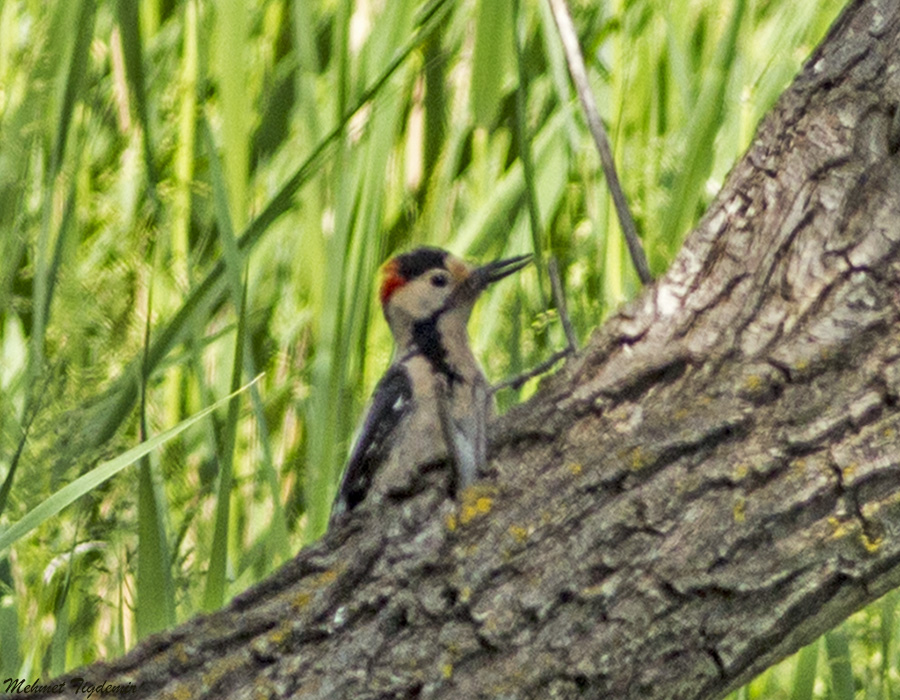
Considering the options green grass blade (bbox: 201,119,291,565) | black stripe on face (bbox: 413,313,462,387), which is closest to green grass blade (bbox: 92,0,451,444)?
green grass blade (bbox: 201,119,291,565)

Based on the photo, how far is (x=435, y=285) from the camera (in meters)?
2.37

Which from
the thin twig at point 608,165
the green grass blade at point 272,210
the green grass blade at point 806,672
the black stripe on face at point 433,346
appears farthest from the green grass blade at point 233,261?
the green grass blade at point 806,672

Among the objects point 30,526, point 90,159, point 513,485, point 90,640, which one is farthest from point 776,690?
point 90,159

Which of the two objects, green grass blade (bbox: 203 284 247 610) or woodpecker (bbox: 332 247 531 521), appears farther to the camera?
woodpecker (bbox: 332 247 531 521)

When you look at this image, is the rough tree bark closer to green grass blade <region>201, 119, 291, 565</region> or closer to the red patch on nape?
green grass blade <region>201, 119, 291, 565</region>

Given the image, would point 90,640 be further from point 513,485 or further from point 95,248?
point 513,485

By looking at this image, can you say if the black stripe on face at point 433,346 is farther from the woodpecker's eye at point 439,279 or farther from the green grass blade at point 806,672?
the green grass blade at point 806,672

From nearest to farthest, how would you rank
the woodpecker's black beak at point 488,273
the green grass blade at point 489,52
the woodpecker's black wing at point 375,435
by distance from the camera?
the green grass blade at point 489,52, the woodpecker's black wing at point 375,435, the woodpecker's black beak at point 488,273

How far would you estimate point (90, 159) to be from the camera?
8.66 ft

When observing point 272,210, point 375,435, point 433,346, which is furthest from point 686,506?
point 433,346

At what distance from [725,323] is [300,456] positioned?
137 centimetres

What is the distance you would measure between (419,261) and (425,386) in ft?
1.23

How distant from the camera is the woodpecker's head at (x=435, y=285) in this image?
235 cm

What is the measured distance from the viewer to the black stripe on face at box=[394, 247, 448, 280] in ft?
7.70
